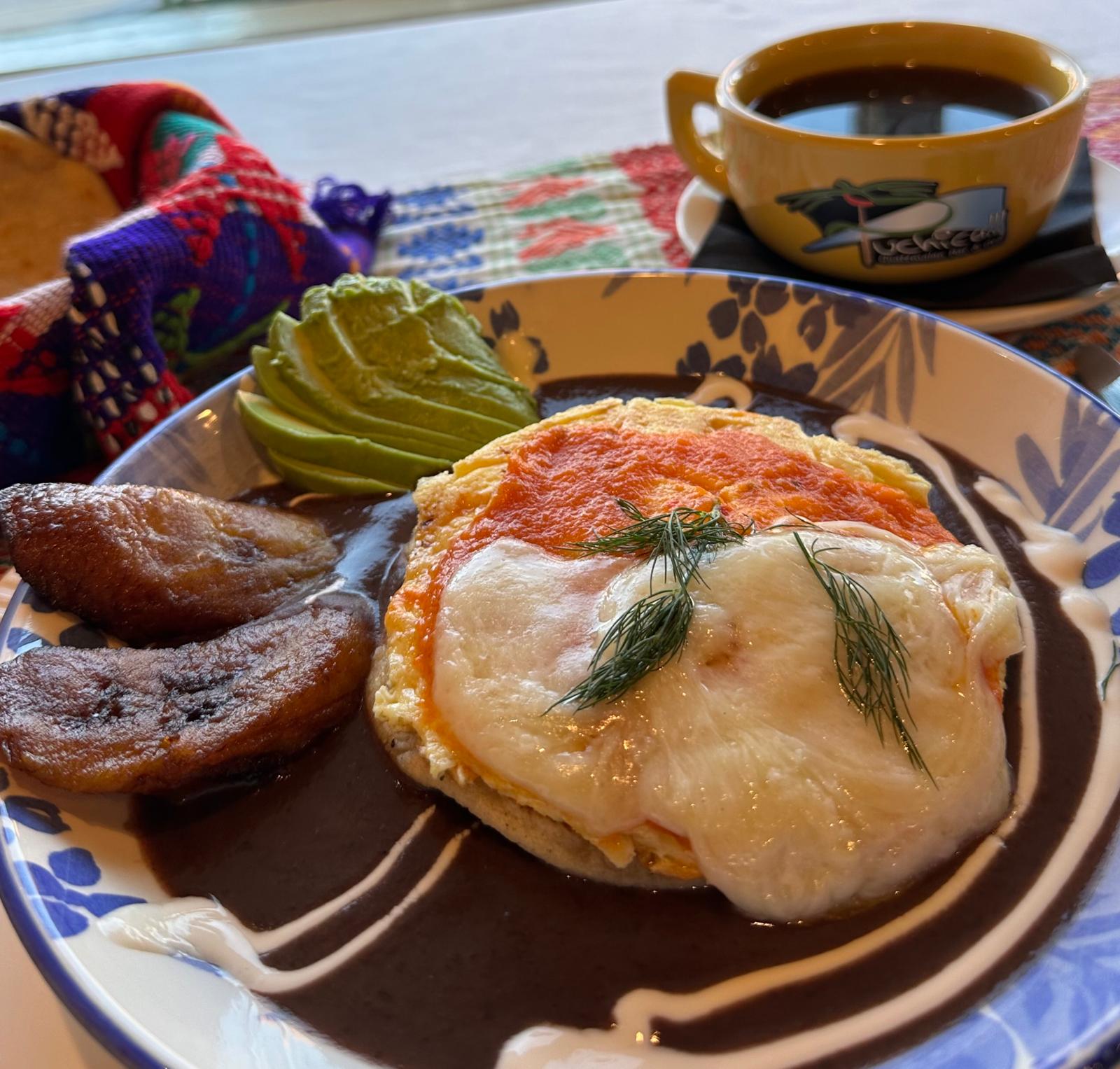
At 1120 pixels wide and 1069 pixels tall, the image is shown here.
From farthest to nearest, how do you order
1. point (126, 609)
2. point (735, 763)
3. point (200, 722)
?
point (126, 609) → point (200, 722) → point (735, 763)

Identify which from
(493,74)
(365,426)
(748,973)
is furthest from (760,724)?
(493,74)

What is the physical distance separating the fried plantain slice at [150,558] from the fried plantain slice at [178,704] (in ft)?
0.38

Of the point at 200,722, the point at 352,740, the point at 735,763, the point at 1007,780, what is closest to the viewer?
the point at 735,763

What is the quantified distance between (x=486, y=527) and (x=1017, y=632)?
3.46 feet

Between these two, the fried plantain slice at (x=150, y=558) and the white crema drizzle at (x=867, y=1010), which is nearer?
the white crema drizzle at (x=867, y=1010)

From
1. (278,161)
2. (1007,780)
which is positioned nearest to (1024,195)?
(1007,780)

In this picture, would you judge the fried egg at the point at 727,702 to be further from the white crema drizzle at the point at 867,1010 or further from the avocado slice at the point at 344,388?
the avocado slice at the point at 344,388

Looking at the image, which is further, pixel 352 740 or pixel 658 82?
pixel 658 82

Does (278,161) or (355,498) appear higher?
(278,161)

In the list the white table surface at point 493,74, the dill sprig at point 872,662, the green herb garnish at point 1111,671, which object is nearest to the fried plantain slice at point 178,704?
the dill sprig at point 872,662

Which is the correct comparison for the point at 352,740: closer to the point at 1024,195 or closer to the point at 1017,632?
the point at 1017,632

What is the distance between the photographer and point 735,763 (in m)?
1.51

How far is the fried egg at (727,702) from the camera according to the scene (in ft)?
4.93

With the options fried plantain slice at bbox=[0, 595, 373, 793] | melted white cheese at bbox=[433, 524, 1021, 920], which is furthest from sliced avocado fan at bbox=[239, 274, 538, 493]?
melted white cheese at bbox=[433, 524, 1021, 920]
